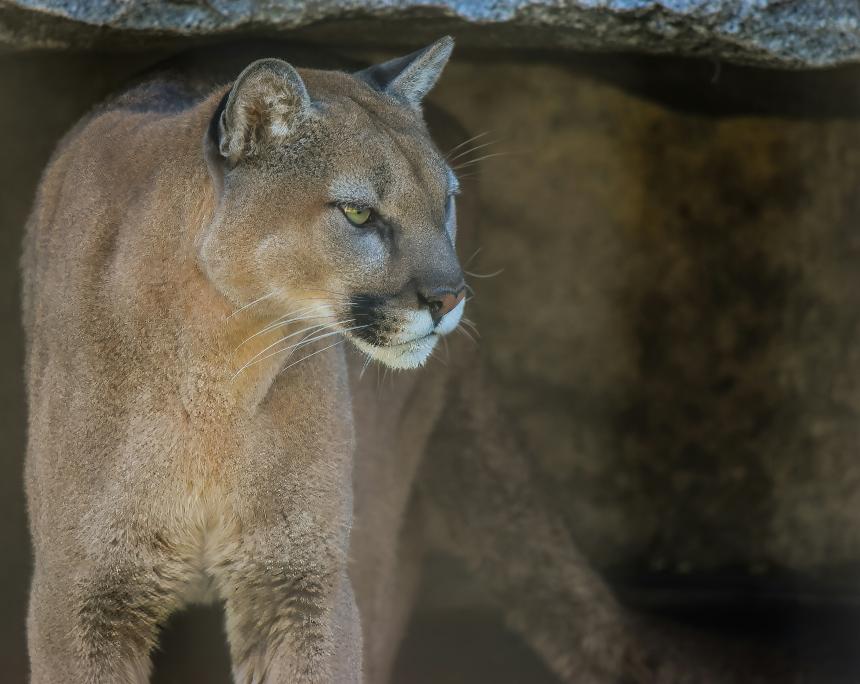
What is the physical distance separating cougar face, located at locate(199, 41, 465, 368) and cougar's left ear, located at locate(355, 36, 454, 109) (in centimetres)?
28

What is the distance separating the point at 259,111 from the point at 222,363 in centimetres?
44

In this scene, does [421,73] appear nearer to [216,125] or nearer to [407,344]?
[216,125]

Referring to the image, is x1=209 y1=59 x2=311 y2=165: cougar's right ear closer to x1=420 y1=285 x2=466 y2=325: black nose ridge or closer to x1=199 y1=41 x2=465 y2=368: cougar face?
x1=199 y1=41 x2=465 y2=368: cougar face

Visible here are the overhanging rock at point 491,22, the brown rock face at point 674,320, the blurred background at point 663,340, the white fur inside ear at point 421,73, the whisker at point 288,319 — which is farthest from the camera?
the brown rock face at point 674,320

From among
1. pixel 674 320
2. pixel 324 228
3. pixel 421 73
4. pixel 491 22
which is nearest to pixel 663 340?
pixel 674 320

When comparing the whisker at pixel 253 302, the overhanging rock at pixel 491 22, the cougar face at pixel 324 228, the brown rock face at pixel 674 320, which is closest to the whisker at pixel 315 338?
the cougar face at pixel 324 228

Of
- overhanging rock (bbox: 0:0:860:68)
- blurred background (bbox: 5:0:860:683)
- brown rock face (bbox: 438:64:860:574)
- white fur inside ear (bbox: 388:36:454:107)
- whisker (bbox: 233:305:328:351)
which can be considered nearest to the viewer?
whisker (bbox: 233:305:328:351)

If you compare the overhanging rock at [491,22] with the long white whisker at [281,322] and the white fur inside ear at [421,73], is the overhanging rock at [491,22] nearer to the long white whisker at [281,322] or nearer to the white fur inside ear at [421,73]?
the white fur inside ear at [421,73]

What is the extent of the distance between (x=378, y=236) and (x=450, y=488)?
1482 millimetres

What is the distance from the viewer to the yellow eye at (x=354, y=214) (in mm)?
2135

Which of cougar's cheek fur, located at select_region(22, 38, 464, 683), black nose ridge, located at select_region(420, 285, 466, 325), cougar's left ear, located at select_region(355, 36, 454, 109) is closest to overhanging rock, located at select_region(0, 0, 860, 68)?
cougar's left ear, located at select_region(355, 36, 454, 109)

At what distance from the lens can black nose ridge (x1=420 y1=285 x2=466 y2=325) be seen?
2109 millimetres

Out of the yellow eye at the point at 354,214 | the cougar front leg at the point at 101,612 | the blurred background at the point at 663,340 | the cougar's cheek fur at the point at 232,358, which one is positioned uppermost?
the yellow eye at the point at 354,214

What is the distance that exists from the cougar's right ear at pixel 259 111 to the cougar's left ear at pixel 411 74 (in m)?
0.33
